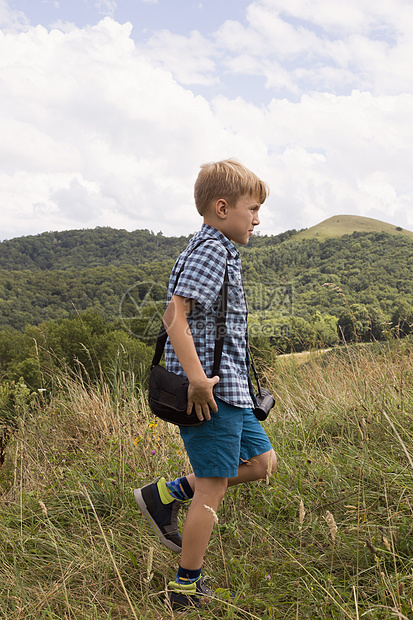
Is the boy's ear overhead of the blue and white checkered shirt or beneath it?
overhead

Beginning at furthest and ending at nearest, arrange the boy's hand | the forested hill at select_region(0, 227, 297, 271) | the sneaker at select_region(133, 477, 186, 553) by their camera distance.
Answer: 1. the forested hill at select_region(0, 227, 297, 271)
2. the sneaker at select_region(133, 477, 186, 553)
3. the boy's hand

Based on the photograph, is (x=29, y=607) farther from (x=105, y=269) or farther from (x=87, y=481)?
(x=105, y=269)

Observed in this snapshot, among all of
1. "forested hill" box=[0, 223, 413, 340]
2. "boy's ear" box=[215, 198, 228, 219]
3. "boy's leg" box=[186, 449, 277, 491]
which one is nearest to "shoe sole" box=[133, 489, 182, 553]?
"boy's leg" box=[186, 449, 277, 491]

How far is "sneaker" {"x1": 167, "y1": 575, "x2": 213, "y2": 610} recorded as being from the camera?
1485 mm

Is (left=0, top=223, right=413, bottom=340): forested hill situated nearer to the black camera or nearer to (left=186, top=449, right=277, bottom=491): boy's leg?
the black camera

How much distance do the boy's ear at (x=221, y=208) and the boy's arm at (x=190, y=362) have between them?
0.41m

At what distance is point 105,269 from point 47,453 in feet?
→ 148

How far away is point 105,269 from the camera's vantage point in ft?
152

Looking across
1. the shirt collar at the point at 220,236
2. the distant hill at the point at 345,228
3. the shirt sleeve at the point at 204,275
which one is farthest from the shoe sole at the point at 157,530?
the distant hill at the point at 345,228

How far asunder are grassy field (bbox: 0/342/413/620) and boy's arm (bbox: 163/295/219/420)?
1.08ft

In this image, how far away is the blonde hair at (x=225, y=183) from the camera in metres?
1.68

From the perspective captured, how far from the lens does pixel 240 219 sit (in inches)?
67.6

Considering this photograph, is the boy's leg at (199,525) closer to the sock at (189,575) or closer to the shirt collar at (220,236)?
the sock at (189,575)

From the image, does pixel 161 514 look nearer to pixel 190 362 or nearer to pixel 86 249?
pixel 190 362
